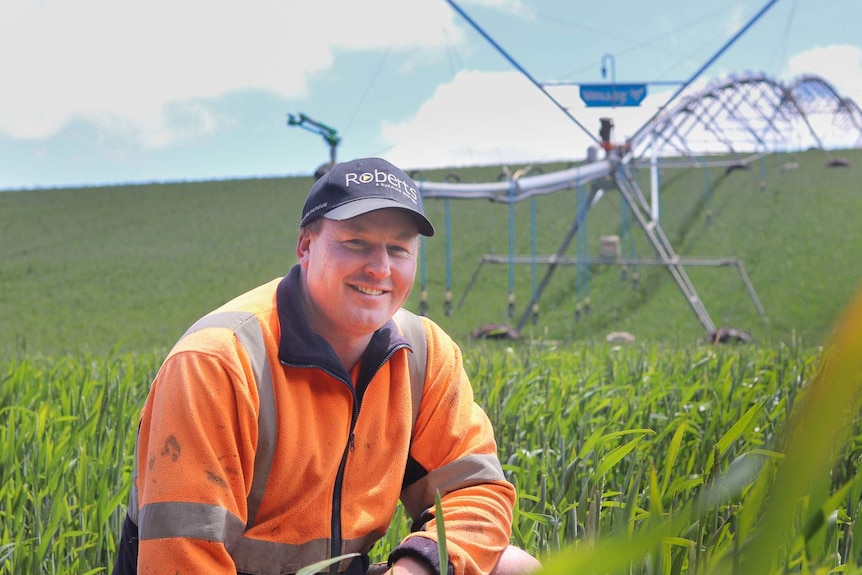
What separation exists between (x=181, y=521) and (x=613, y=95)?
936 centimetres

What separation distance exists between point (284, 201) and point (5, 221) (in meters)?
9.78

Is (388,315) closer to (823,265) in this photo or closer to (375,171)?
(375,171)

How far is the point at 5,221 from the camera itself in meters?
29.8

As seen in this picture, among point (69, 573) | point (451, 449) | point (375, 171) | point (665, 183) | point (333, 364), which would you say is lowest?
point (69, 573)

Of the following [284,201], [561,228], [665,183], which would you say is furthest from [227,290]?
[665,183]

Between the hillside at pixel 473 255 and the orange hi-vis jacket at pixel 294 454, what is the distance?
7.61 metres

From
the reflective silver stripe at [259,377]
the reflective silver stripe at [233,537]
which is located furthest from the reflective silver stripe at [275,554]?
the reflective silver stripe at [259,377]

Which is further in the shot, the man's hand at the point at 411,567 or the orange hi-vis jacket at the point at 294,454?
the man's hand at the point at 411,567

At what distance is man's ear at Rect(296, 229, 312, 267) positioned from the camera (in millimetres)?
2057

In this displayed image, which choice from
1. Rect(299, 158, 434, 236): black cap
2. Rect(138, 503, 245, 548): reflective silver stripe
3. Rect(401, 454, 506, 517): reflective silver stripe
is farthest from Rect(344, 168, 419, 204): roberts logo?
Rect(138, 503, 245, 548): reflective silver stripe

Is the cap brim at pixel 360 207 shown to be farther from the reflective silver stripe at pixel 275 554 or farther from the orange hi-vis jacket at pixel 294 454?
the reflective silver stripe at pixel 275 554

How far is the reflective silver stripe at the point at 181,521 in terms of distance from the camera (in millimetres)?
1633

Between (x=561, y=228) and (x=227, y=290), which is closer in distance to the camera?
(x=227, y=290)

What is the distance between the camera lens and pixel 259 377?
179cm
